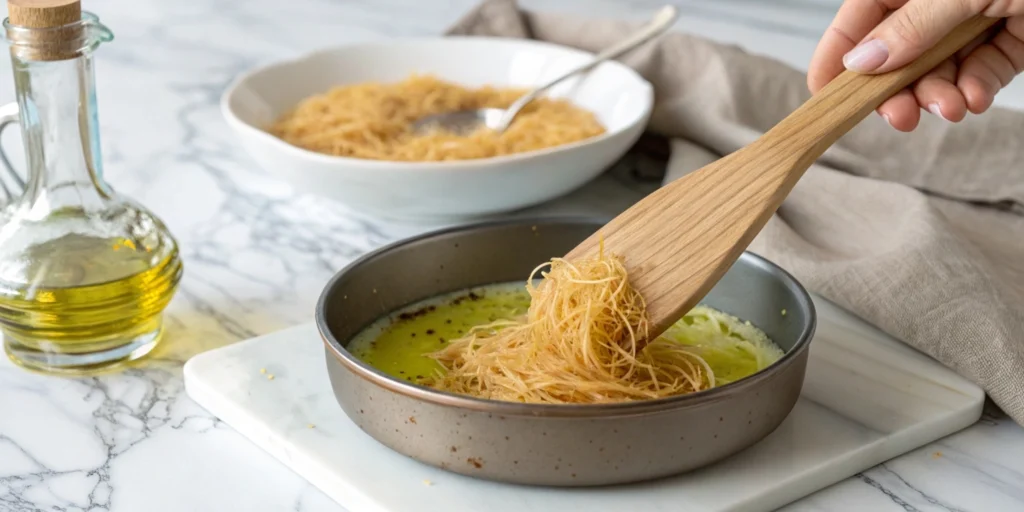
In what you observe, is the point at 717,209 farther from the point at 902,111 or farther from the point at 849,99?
the point at 902,111

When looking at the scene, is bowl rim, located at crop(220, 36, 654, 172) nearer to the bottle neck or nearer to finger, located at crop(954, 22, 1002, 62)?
the bottle neck

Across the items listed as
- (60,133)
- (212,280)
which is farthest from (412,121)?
(60,133)

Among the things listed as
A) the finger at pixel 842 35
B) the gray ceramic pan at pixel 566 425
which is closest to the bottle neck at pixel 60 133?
the gray ceramic pan at pixel 566 425

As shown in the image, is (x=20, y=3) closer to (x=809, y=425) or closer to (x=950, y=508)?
(x=809, y=425)

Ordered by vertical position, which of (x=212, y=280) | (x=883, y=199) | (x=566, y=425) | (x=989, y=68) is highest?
(x=989, y=68)

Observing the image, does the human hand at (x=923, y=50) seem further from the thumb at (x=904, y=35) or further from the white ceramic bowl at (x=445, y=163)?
the white ceramic bowl at (x=445, y=163)

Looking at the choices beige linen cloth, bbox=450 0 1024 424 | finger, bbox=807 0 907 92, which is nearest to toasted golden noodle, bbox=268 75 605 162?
beige linen cloth, bbox=450 0 1024 424
